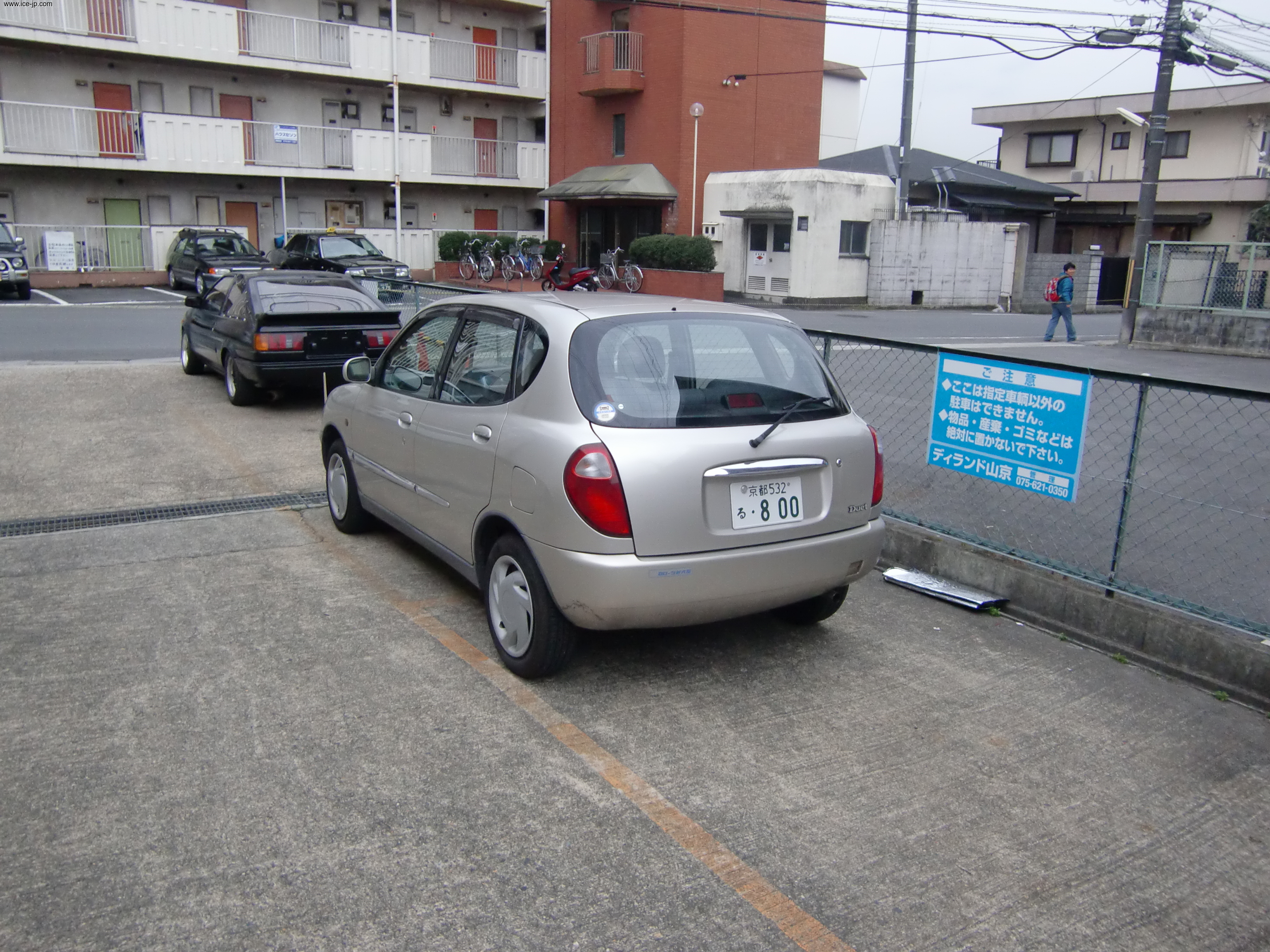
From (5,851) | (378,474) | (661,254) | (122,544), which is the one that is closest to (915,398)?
(378,474)

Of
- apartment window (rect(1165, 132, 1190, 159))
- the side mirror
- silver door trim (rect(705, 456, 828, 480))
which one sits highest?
apartment window (rect(1165, 132, 1190, 159))

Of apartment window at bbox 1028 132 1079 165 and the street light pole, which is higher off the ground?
apartment window at bbox 1028 132 1079 165

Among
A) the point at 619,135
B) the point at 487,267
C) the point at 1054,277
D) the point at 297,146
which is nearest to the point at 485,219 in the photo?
the point at 619,135

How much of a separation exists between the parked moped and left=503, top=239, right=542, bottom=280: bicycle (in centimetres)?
33

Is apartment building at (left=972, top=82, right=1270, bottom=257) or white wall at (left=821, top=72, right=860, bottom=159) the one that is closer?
apartment building at (left=972, top=82, right=1270, bottom=257)

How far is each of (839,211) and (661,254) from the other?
526 cm

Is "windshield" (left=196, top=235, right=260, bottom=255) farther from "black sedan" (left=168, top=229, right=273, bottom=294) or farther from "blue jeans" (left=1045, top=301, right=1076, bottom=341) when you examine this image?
"blue jeans" (left=1045, top=301, right=1076, bottom=341)

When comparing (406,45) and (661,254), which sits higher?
(406,45)

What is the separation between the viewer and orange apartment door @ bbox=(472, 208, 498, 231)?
1428 inches

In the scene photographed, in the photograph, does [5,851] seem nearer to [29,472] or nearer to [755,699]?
[755,699]

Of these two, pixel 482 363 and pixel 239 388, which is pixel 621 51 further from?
pixel 482 363

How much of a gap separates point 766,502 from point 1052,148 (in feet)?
162

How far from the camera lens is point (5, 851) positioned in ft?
10.8

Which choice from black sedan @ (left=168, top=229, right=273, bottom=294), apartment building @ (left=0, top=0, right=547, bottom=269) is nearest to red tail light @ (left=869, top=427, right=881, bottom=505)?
black sedan @ (left=168, top=229, right=273, bottom=294)
